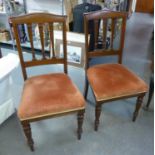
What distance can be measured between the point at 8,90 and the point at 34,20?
24.8 inches

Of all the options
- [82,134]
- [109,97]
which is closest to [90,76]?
[109,97]

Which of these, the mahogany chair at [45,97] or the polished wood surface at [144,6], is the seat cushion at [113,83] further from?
the polished wood surface at [144,6]

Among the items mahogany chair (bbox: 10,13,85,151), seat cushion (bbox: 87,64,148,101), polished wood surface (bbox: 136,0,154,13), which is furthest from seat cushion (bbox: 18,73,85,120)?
polished wood surface (bbox: 136,0,154,13)

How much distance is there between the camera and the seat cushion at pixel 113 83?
1382 mm

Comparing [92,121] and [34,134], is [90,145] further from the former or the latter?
[34,134]

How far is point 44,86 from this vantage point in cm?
138

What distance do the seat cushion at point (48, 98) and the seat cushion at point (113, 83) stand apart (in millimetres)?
Result: 183

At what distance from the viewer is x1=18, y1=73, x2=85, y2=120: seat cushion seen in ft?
3.92

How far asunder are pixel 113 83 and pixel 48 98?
0.53 metres

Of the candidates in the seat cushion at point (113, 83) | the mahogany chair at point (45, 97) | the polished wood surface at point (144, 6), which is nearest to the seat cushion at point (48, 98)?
the mahogany chair at point (45, 97)

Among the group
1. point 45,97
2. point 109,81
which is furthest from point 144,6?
point 45,97

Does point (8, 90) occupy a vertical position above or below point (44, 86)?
below

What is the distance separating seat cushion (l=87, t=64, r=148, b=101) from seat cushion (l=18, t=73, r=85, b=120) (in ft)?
0.60

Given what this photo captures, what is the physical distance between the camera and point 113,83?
145cm
